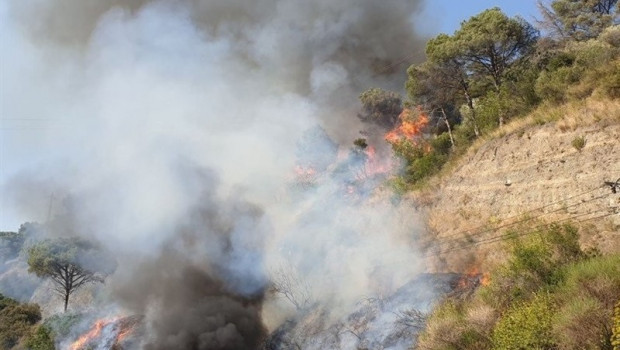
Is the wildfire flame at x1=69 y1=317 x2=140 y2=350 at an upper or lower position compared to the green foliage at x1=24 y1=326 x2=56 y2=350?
lower

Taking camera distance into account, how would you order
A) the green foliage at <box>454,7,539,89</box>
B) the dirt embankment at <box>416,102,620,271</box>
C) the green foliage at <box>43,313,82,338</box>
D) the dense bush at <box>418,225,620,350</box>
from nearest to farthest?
the dense bush at <box>418,225,620,350</box>
the dirt embankment at <box>416,102,620,271</box>
the green foliage at <box>454,7,539,89</box>
the green foliage at <box>43,313,82,338</box>

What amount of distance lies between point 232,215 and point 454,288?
54.5ft

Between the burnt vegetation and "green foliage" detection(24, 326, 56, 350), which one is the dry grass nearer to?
the burnt vegetation

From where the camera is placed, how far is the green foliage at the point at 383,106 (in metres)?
34.7

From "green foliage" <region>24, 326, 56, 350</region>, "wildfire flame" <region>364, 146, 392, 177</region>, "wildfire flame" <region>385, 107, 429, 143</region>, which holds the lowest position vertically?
"green foliage" <region>24, 326, 56, 350</region>

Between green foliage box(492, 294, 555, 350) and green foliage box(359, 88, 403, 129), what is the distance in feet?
79.4

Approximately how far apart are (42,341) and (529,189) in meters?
33.4

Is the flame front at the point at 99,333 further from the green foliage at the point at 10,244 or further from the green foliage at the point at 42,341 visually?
the green foliage at the point at 10,244

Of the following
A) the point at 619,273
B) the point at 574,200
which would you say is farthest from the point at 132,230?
the point at 619,273

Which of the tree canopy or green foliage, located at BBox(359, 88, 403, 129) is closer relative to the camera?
green foliage, located at BBox(359, 88, 403, 129)

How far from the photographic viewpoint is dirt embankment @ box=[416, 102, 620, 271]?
583 inches

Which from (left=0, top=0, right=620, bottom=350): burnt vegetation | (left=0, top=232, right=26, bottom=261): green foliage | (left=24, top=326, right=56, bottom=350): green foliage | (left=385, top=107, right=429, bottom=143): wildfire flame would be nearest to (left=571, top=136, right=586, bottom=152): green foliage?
(left=0, top=0, right=620, bottom=350): burnt vegetation

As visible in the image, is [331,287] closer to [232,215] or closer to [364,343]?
[364,343]

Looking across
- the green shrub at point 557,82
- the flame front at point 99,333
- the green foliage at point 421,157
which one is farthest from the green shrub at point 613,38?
the flame front at point 99,333
